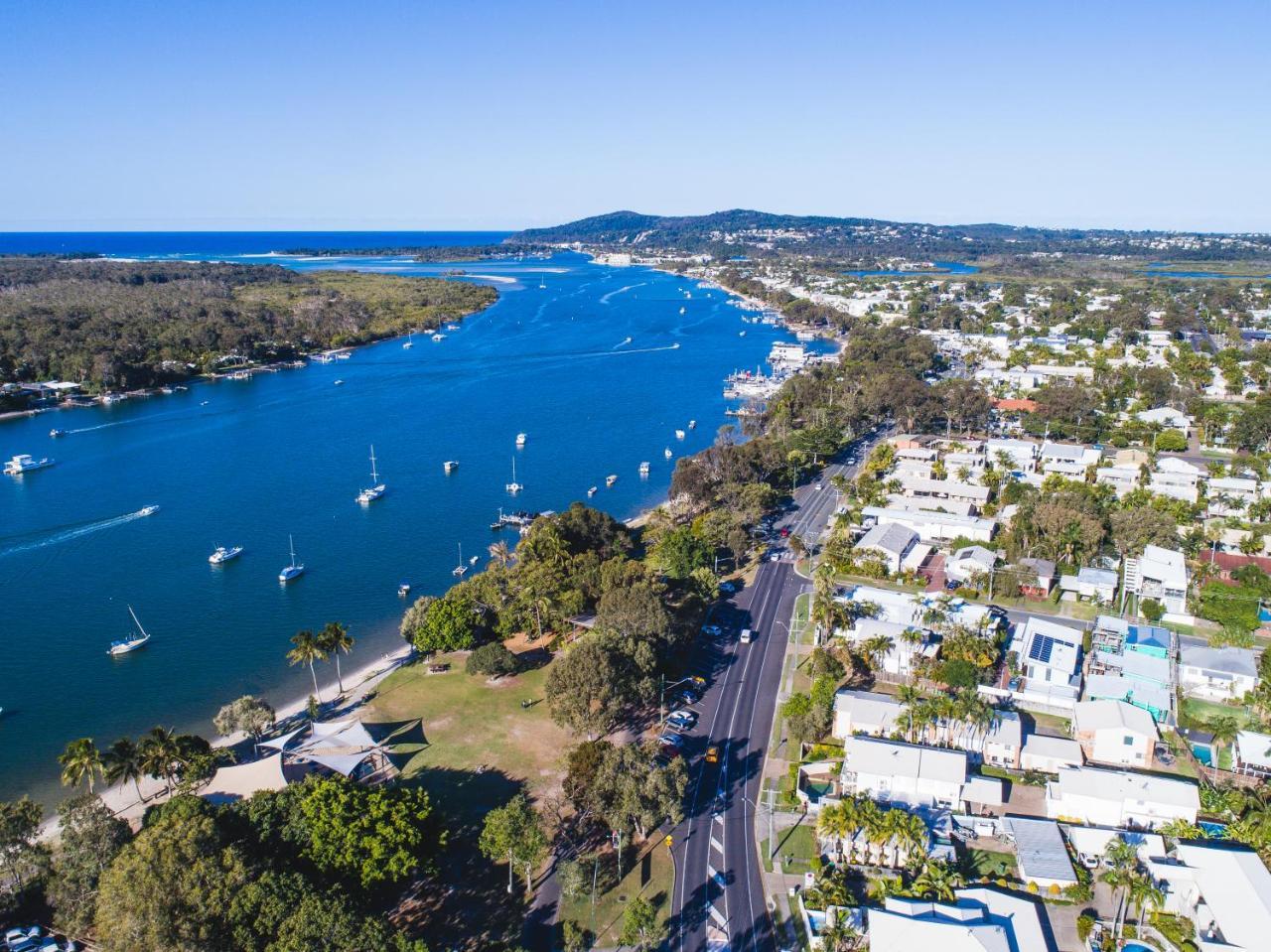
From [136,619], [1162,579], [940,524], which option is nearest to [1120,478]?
[940,524]

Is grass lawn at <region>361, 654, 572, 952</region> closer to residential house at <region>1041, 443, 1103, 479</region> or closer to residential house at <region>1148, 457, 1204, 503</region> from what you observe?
residential house at <region>1041, 443, 1103, 479</region>

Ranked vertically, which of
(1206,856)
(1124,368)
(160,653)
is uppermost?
(1124,368)

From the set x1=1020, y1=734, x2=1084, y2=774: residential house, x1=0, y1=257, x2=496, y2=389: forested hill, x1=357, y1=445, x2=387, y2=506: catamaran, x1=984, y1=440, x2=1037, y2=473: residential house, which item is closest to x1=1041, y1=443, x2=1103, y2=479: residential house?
x1=984, y1=440, x2=1037, y2=473: residential house

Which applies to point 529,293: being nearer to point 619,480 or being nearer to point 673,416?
point 673,416

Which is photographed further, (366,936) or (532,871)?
(532,871)

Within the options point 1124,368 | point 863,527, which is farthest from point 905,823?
point 1124,368

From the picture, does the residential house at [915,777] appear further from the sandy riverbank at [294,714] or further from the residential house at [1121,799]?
the sandy riverbank at [294,714]
